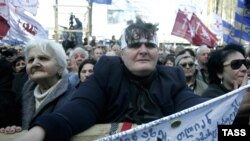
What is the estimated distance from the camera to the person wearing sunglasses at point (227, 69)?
3992mm

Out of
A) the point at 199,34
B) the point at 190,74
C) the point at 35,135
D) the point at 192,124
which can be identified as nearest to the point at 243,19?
the point at 199,34

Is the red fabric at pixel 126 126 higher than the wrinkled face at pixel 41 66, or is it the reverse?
the wrinkled face at pixel 41 66

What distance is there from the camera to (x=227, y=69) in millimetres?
4090

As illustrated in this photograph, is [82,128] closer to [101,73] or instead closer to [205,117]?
[101,73]

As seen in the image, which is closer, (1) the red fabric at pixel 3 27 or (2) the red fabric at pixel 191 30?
(1) the red fabric at pixel 3 27

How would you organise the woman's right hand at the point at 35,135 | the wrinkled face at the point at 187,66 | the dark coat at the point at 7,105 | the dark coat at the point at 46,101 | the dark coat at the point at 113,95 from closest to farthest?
the woman's right hand at the point at 35,135 < the dark coat at the point at 113,95 < the dark coat at the point at 46,101 < the dark coat at the point at 7,105 < the wrinkled face at the point at 187,66

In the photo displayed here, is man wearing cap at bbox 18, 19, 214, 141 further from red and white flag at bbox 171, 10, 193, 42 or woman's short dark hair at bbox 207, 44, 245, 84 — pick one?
red and white flag at bbox 171, 10, 193, 42

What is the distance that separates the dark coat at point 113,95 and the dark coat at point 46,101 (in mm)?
757

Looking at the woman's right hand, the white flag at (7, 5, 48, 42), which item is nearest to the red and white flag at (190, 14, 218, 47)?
the white flag at (7, 5, 48, 42)

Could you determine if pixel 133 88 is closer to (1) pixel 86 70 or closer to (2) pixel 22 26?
(1) pixel 86 70

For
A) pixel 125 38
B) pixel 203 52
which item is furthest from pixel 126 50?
pixel 203 52

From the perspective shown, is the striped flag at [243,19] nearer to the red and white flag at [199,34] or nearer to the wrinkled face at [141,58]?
the red and white flag at [199,34]

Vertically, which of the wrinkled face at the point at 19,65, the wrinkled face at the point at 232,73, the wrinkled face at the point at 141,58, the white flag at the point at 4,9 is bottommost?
the wrinkled face at the point at 19,65

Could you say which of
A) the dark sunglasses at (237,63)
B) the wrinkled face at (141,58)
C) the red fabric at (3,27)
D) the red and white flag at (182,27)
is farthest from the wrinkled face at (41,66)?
the red and white flag at (182,27)
